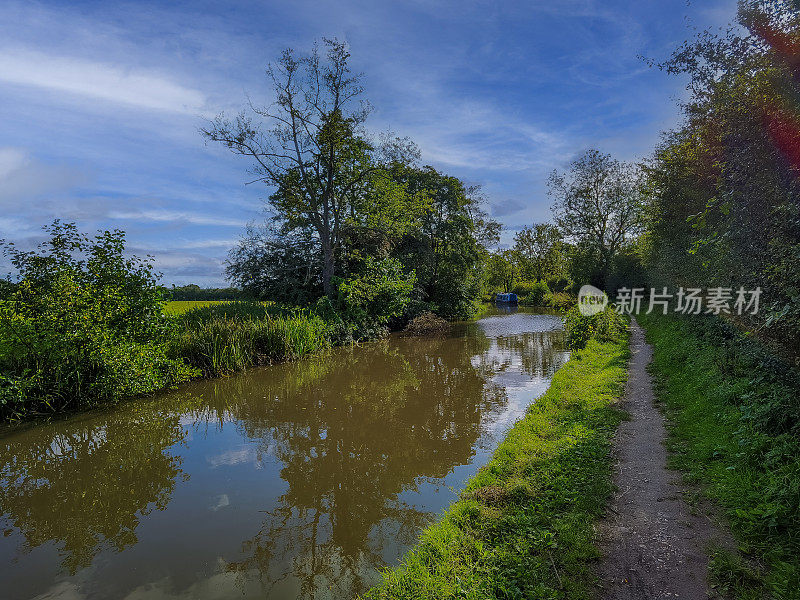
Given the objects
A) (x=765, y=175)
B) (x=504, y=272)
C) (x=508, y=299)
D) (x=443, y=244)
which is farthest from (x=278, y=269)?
(x=504, y=272)

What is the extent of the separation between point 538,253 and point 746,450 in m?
57.3

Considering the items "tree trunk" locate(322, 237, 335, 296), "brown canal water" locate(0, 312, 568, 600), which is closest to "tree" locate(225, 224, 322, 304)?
"tree trunk" locate(322, 237, 335, 296)

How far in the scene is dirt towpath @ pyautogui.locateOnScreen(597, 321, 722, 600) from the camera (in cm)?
324

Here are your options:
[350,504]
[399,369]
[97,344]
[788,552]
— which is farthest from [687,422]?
[97,344]

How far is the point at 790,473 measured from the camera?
159 inches

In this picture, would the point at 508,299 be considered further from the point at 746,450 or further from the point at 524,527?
the point at 524,527

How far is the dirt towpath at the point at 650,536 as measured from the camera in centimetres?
324

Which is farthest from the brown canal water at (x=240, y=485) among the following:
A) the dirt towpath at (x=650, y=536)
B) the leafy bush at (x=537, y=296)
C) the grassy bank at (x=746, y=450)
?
the leafy bush at (x=537, y=296)

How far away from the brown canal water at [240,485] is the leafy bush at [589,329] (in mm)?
5678

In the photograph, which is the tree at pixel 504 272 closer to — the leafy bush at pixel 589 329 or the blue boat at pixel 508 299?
the blue boat at pixel 508 299

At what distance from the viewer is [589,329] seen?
1566cm

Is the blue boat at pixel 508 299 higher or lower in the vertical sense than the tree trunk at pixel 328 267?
lower

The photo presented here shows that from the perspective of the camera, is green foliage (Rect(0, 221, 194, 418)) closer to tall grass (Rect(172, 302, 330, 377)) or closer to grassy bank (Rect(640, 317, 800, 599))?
tall grass (Rect(172, 302, 330, 377))

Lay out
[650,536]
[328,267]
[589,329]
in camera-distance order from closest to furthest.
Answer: [650,536] < [589,329] < [328,267]
